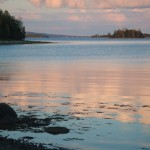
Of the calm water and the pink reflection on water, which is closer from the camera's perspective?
the calm water

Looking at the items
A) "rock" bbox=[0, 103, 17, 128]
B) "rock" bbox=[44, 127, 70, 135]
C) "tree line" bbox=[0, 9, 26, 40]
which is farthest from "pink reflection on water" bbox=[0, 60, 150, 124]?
"tree line" bbox=[0, 9, 26, 40]

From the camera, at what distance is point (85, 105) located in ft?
66.0

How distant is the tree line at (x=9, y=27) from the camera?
151m

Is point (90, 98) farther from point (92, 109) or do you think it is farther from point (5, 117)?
point (5, 117)

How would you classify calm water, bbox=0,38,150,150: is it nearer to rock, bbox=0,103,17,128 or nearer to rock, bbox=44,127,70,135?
rock, bbox=44,127,70,135

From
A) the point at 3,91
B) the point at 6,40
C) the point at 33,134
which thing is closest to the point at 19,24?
the point at 6,40

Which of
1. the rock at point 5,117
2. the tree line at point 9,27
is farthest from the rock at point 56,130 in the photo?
the tree line at point 9,27

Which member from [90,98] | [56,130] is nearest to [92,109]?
[90,98]

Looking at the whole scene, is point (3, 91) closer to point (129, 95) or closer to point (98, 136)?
point (129, 95)

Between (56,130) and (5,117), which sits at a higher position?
(5,117)

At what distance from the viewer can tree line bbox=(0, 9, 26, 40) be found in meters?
151

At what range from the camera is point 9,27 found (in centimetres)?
15238

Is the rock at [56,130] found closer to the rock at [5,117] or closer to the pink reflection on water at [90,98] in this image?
the rock at [5,117]

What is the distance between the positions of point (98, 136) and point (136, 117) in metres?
3.30
